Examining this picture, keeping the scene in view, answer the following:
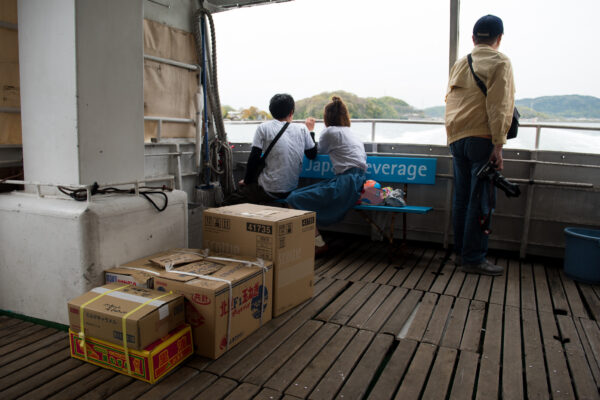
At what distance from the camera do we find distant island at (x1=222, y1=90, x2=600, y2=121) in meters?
4.29

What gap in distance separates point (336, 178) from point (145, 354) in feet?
9.08

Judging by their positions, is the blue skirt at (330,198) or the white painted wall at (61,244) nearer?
the white painted wall at (61,244)

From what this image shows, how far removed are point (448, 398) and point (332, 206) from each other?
248 centimetres

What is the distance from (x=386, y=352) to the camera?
8.29 feet

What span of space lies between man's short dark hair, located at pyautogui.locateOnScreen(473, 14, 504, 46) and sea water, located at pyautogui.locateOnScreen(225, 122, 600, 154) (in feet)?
4.12

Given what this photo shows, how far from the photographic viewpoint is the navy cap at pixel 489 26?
147 inches

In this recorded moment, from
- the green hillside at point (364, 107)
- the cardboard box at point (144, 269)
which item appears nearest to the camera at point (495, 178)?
the green hillside at point (364, 107)

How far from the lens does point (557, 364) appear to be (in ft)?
8.04

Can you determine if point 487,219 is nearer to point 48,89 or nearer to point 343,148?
point 343,148

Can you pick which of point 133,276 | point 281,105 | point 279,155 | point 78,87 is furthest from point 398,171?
point 78,87

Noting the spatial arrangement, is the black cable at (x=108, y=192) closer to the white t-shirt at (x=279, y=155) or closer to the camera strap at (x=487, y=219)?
the white t-shirt at (x=279, y=155)

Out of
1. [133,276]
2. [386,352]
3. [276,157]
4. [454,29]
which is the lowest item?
[386,352]

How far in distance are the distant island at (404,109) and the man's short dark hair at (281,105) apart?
0.55 metres

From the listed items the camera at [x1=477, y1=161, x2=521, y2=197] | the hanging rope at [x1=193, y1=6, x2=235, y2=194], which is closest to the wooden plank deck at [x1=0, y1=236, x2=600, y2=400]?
Answer: the camera at [x1=477, y1=161, x2=521, y2=197]
